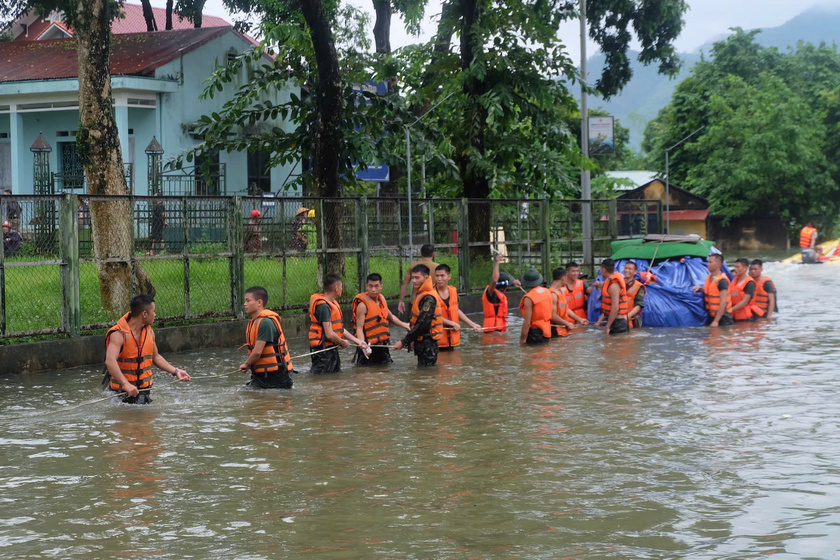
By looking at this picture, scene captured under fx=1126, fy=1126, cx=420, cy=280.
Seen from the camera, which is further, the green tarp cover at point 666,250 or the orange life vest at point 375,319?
the green tarp cover at point 666,250

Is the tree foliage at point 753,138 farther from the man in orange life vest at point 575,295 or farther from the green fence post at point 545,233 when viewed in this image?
the man in orange life vest at point 575,295

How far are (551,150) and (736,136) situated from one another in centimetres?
3863

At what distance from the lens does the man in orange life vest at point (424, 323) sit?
14906 mm

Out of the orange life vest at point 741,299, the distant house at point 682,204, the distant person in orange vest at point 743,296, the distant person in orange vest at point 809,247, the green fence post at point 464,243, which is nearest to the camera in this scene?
the distant person in orange vest at point 743,296

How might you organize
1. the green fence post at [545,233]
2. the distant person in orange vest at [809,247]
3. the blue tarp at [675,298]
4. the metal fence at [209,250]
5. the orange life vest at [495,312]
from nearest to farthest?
the metal fence at [209,250] → the orange life vest at [495,312] → the blue tarp at [675,298] → the green fence post at [545,233] → the distant person in orange vest at [809,247]

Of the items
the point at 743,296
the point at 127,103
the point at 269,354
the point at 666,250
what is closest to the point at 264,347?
the point at 269,354

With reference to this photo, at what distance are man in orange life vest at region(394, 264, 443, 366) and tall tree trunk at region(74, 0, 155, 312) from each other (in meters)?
4.66

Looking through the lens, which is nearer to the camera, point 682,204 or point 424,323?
point 424,323

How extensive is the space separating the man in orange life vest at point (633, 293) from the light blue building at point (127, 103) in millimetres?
15661

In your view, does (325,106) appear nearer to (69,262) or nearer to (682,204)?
(69,262)

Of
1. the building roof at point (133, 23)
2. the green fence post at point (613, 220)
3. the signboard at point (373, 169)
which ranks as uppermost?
the building roof at point (133, 23)

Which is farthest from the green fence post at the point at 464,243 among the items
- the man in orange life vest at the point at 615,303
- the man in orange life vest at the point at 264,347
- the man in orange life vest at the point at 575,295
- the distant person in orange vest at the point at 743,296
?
the man in orange life vest at the point at 264,347

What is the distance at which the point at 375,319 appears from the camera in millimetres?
15180

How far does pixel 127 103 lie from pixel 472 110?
38.3 ft
